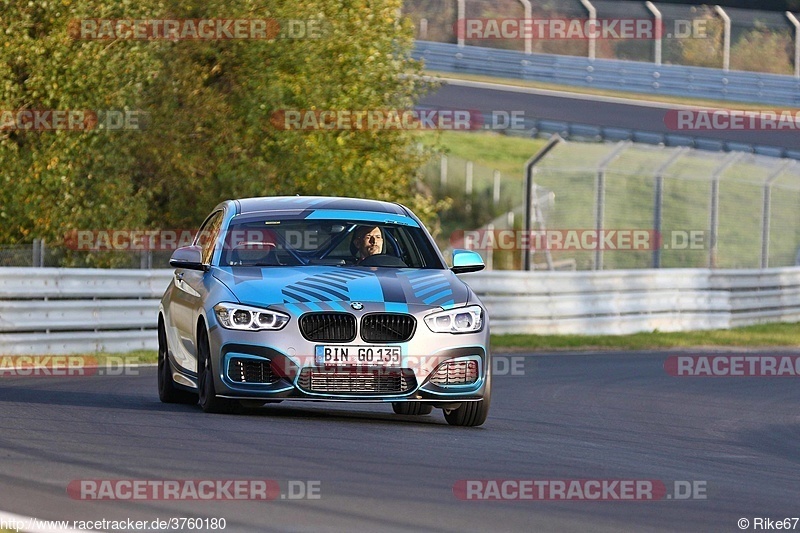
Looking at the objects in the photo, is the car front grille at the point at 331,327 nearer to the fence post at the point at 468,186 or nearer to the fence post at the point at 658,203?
the fence post at the point at 658,203

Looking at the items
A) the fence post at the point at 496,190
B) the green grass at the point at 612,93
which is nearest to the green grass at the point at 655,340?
the green grass at the point at 612,93

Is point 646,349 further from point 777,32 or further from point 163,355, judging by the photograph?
point 777,32

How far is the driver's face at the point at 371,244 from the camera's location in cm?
1095

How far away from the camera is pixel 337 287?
393 inches

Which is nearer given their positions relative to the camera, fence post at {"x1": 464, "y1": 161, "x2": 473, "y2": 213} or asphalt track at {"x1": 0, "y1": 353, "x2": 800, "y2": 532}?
asphalt track at {"x1": 0, "y1": 353, "x2": 800, "y2": 532}

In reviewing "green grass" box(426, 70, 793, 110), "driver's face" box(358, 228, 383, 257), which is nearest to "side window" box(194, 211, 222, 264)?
"driver's face" box(358, 228, 383, 257)

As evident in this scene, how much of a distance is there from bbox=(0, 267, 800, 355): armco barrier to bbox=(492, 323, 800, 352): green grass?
13.4 inches

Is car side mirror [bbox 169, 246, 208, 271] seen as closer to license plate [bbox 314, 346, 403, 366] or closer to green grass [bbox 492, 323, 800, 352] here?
license plate [bbox 314, 346, 403, 366]

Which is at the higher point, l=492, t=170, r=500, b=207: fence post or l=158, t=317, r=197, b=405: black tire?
l=158, t=317, r=197, b=405: black tire

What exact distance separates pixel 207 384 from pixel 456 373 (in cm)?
161

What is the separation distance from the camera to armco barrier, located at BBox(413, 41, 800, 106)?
1495 inches

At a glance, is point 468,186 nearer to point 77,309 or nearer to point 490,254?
point 490,254

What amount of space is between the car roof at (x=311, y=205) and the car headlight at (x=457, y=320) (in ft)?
5.16

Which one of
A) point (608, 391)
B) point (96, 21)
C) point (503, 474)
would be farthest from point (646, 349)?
point (503, 474)
